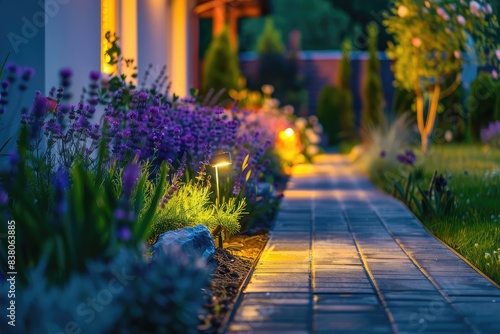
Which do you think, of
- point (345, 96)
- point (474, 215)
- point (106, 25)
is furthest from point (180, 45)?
point (345, 96)

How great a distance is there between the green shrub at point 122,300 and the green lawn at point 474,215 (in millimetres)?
2522

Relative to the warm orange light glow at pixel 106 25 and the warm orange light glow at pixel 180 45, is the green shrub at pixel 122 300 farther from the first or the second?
the warm orange light glow at pixel 180 45

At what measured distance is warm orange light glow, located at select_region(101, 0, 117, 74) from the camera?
894 centimetres

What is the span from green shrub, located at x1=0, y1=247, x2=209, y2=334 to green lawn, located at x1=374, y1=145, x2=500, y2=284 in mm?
2522

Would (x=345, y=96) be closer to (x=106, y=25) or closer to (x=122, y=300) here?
(x=106, y=25)

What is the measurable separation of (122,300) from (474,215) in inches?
203

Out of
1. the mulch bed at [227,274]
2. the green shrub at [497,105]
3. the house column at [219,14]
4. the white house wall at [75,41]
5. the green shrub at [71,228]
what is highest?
the house column at [219,14]

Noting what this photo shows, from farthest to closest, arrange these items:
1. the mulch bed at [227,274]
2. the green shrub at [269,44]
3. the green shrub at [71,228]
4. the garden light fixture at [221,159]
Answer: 1. the green shrub at [269,44]
2. the garden light fixture at [221,159]
3. the mulch bed at [227,274]
4. the green shrub at [71,228]

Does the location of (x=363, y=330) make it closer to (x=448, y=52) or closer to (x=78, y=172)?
(x=78, y=172)

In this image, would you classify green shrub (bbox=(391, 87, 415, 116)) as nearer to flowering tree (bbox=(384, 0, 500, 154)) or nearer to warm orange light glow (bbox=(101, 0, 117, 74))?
flowering tree (bbox=(384, 0, 500, 154))

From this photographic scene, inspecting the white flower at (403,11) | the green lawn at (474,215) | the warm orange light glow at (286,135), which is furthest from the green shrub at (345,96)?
the green lawn at (474,215)

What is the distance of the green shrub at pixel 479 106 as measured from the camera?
17.5 meters

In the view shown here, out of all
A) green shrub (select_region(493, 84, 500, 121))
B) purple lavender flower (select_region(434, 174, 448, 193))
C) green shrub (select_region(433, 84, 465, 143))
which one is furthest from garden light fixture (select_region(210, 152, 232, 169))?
green shrub (select_region(433, 84, 465, 143))

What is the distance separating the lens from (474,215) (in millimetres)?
8062
